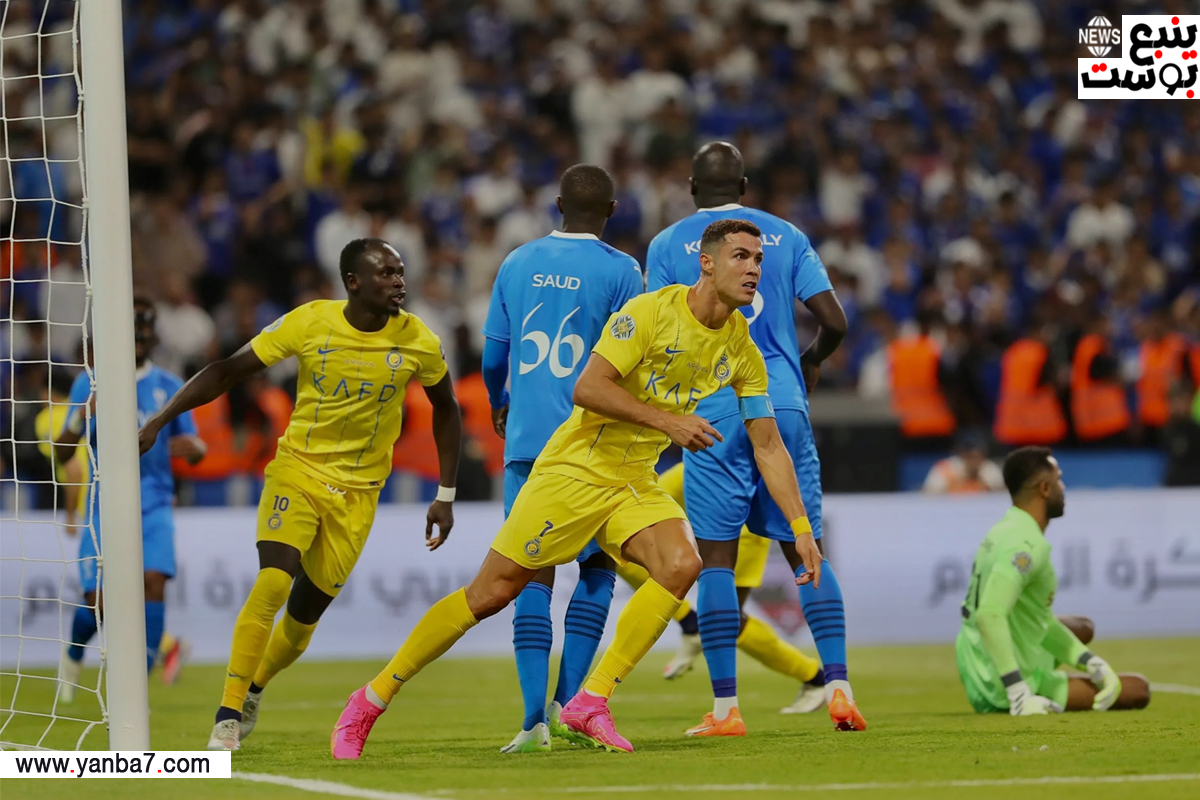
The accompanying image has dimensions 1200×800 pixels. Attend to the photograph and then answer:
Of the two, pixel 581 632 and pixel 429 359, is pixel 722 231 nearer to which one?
pixel 429 359

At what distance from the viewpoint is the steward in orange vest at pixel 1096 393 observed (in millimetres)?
15703

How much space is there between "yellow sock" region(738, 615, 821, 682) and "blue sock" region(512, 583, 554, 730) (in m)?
1.78

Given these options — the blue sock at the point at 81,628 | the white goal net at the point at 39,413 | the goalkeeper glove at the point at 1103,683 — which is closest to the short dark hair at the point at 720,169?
the white goal net at the point at 39,413

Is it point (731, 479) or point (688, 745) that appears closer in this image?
point (688, 745)

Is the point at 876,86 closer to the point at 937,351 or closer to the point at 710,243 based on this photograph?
the point at 937,351

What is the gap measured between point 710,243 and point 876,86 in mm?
14768

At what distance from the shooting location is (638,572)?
967 cm

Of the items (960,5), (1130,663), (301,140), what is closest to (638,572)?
(1130,663)

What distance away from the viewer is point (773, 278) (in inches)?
312

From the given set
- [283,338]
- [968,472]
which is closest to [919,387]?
[968,472]

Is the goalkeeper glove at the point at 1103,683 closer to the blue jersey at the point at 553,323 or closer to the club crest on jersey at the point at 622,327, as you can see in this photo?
the blue jersey at the point at 553,323

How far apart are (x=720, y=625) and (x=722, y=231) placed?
73.6 inches

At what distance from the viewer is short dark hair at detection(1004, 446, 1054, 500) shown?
28.7 ft

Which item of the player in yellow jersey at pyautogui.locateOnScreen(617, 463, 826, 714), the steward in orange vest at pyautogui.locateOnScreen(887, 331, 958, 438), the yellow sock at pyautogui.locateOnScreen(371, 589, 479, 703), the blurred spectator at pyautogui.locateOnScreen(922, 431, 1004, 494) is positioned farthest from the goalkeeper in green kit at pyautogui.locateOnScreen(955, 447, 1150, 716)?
the steward in orange vest at pyautogui.locateOnScreen(887, 331, 958, 438)
